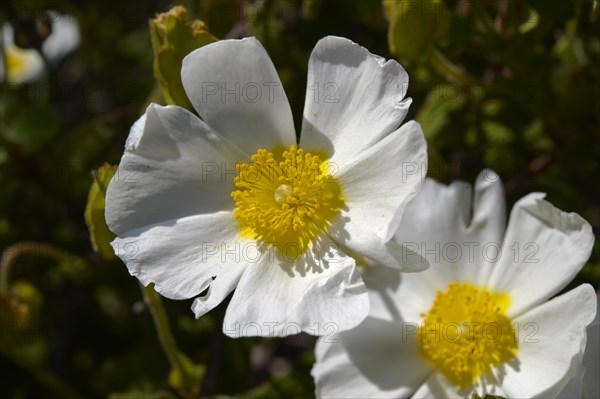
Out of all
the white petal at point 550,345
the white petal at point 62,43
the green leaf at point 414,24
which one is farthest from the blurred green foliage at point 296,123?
the white petal at point 550,345

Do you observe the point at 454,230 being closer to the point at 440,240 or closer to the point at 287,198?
the point at 440,240

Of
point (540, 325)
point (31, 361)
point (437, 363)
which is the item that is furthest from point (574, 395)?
point (31, 361)

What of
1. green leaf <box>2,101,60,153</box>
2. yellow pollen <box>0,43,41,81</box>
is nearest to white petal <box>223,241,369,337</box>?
green leaf <box>2,101,60,153</box>

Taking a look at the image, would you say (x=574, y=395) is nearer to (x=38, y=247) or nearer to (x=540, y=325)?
(x=540, y=325)

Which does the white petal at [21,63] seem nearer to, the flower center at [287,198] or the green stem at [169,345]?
the green stem at [169,345]

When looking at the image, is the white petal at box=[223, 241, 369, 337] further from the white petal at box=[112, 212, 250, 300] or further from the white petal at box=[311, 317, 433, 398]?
the white petal at box=[311, 317, 433, 398]

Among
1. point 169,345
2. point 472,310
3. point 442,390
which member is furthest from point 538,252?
point 169,345
